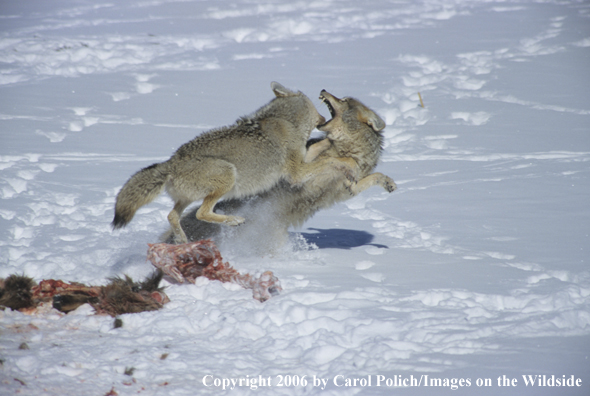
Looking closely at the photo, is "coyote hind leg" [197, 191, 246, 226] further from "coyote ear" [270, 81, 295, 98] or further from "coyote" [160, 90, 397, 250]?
"coyote ear" [270, 81, 295, 98]

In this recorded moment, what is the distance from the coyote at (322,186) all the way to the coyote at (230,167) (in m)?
0.21

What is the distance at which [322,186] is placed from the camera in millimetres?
5461

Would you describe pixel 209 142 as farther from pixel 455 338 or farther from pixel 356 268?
pixel 455 338

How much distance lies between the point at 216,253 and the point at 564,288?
8.97ft

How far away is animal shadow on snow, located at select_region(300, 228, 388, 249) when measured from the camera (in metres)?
5.36

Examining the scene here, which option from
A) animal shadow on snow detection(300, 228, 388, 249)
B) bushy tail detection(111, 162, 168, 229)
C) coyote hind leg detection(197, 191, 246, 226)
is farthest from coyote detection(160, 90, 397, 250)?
bushy tail detection(111, 162, 168, 229)

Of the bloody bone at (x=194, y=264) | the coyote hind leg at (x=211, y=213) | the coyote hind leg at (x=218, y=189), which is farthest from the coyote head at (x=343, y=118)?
the bloody bone at (x=194, y=264)

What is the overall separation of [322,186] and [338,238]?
0.63m

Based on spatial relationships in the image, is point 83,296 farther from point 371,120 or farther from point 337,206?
point 337,206

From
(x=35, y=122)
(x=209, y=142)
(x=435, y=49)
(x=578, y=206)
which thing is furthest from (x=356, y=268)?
(x=435, y=49)

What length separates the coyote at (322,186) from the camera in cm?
526

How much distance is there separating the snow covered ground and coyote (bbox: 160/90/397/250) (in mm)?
370

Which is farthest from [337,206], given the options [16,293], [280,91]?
[16,293]

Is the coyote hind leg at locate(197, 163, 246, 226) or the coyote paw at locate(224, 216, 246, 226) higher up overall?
the coyote hind leg at locate(197, 163, 246, 226)
